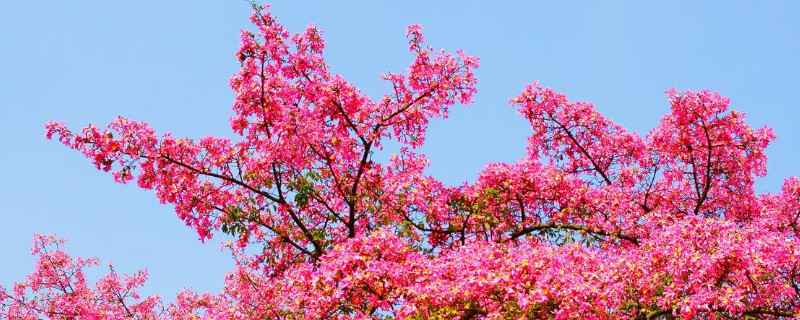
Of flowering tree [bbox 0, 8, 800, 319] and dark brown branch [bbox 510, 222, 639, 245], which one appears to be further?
dark brown branch [bbox 510, 222, 639, 245]

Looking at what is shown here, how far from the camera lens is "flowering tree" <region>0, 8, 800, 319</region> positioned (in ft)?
32.0

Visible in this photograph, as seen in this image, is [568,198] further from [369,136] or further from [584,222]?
[369,136]

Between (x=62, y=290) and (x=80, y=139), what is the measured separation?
876 centimetres

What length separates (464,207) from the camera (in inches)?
573

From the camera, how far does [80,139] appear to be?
40.5 feet

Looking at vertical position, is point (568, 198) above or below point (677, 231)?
above

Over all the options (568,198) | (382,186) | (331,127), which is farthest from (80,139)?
(568,198)

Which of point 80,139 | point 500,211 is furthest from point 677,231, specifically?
point 80,139

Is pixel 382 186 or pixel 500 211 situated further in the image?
pixel 500 211

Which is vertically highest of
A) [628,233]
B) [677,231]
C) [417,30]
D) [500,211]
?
[417,30]

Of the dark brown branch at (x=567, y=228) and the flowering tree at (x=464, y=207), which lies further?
the dark brown branch at (x=567, y=228)

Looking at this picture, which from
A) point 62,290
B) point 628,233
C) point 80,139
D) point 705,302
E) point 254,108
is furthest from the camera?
point 62,290

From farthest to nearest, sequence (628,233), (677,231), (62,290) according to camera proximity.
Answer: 1. (62,290)
2. (628,233)
3. (677,231)

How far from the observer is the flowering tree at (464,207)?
9758 millimetres
